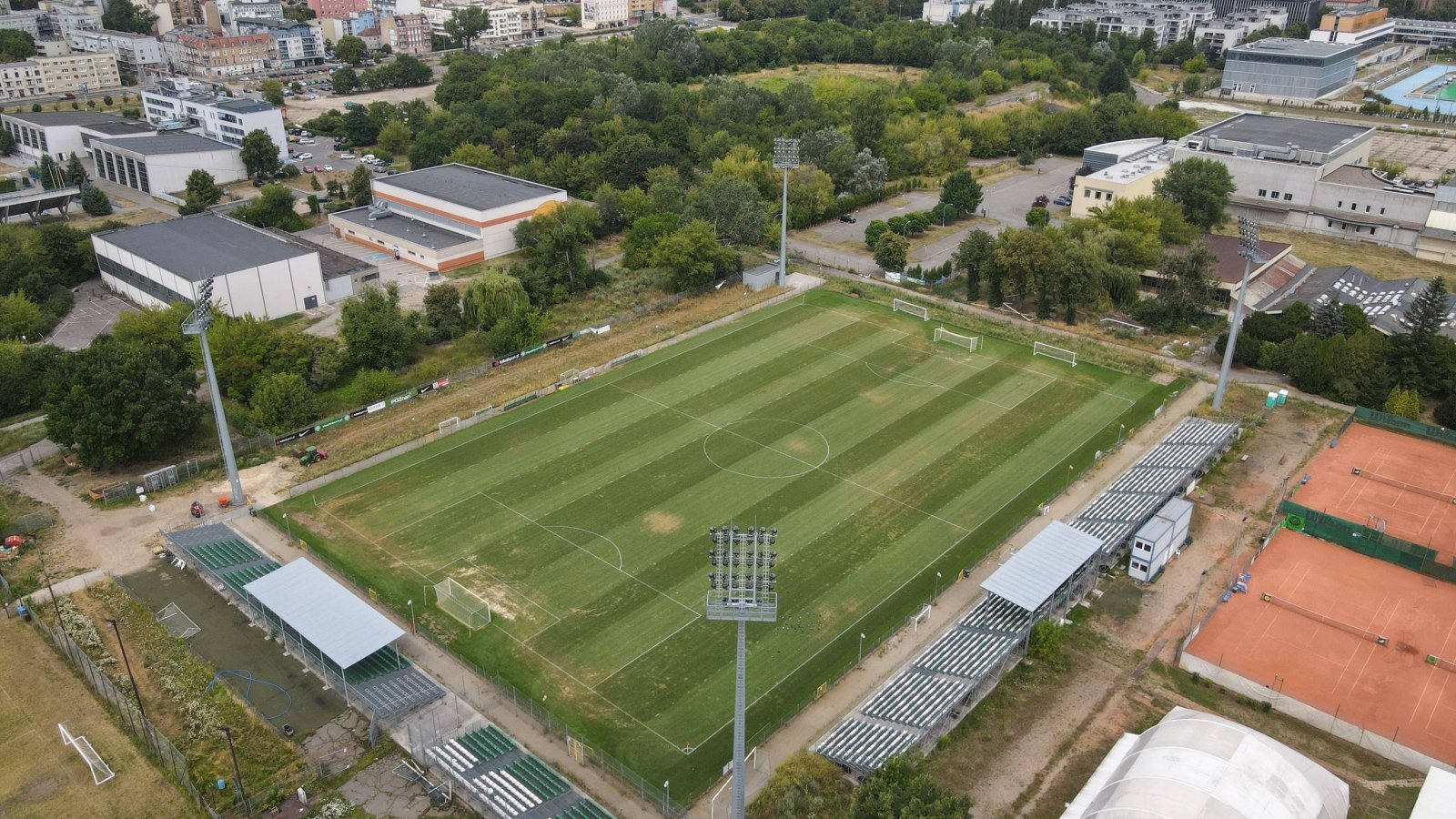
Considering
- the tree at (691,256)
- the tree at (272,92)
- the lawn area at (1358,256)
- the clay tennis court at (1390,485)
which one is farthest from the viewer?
the tree at (272,92)

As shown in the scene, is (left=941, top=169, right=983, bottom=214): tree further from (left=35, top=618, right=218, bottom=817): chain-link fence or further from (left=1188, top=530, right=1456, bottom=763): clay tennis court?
(left=35, top=618, right=218, bottom=817): chain-link fence

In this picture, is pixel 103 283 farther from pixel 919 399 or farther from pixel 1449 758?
pixel 1449 758

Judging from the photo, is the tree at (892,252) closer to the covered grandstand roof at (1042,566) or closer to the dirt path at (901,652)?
the dirt path at (901,652)

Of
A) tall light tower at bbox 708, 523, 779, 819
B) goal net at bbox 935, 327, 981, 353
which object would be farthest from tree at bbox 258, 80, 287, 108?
tall light tower at bbox 708, 523, 779, 819

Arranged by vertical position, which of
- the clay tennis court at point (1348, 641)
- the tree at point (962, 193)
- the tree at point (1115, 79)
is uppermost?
the tree at point (1115, 79)

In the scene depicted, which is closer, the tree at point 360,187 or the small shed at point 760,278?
the small shed at point 760,278

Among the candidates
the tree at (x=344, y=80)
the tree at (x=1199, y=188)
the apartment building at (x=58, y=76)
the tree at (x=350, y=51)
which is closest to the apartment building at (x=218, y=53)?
the tree at (x=350, y=51)
